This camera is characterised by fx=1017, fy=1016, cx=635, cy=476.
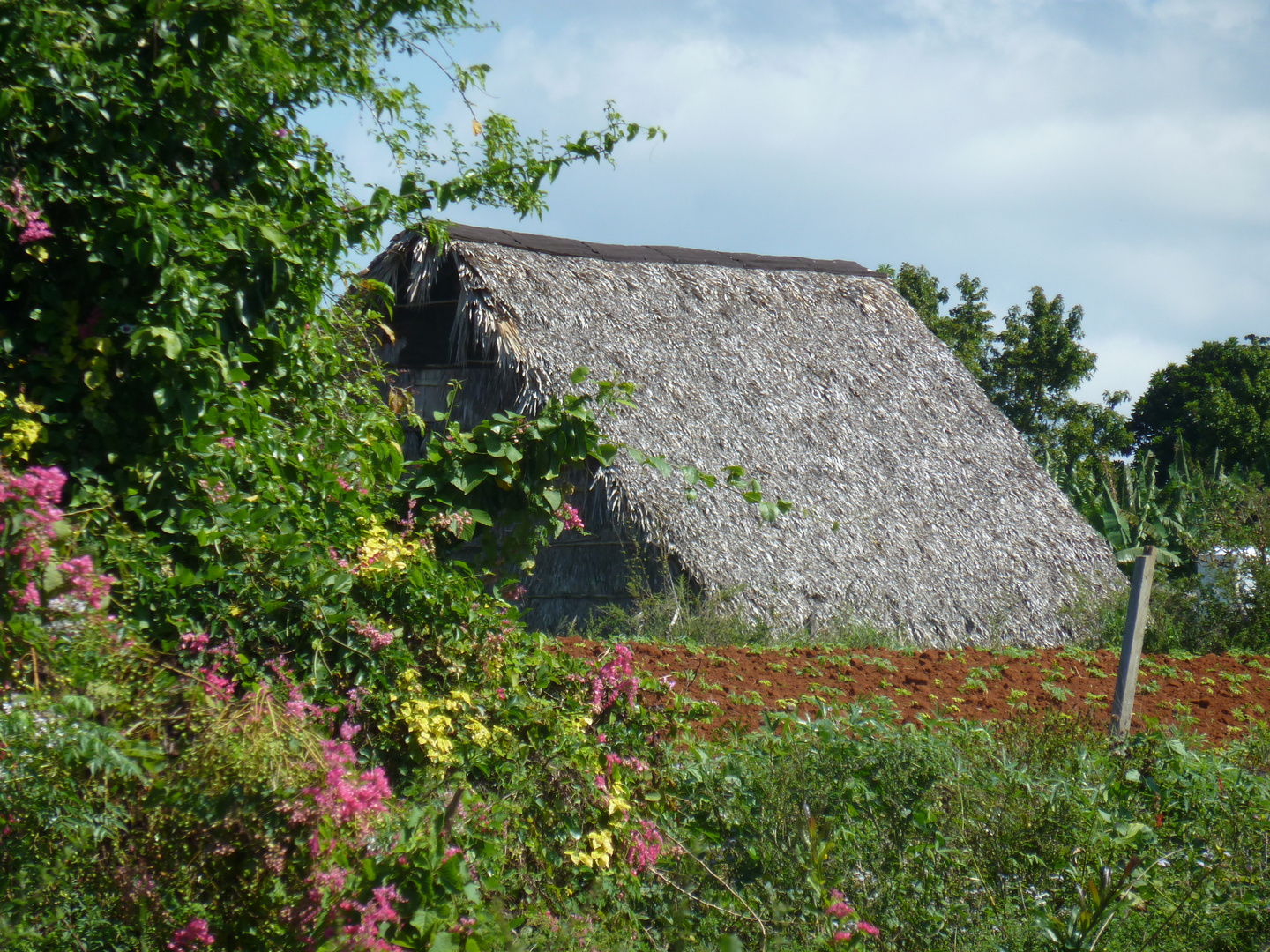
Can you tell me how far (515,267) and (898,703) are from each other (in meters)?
6.18

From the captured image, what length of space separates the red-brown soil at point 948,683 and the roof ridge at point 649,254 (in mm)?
5468

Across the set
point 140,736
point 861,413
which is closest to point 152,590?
point 140,736

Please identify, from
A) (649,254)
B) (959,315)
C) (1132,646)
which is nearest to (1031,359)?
(959,315)

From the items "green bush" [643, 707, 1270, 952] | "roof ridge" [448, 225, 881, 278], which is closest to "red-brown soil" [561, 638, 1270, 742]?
"green bush" [643, 707, 1270, 952]

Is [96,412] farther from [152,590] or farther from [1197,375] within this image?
[1197,375]

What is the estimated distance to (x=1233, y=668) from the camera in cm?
778

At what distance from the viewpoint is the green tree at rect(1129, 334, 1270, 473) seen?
81.7 ft

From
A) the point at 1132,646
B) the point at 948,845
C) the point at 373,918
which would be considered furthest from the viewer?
the point at 1132,646

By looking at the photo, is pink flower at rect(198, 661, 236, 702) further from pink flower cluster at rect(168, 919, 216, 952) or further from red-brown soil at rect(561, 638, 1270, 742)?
red-brown soil at rect(561, 638, 1270, 742)

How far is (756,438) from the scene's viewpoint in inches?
393

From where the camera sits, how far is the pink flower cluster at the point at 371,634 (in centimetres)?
286

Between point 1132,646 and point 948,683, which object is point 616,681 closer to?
point 1132,646

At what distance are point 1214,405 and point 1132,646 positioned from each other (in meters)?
24.2

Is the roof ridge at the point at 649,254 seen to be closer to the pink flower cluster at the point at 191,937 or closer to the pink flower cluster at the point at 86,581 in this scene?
the pink flower cluster at the point at 86,581
